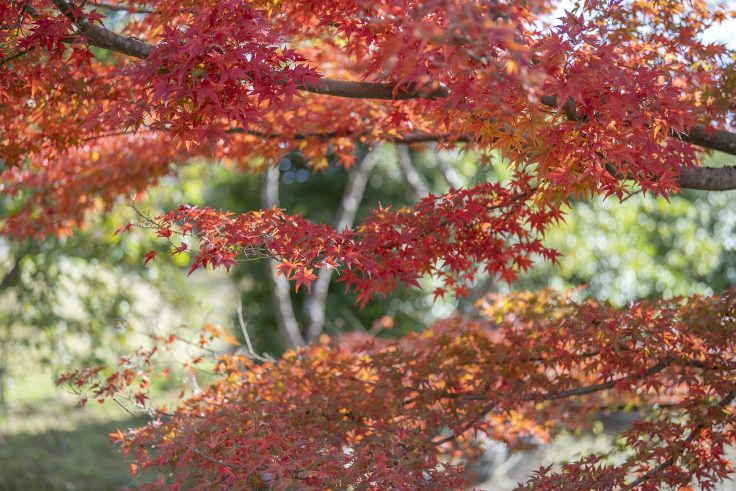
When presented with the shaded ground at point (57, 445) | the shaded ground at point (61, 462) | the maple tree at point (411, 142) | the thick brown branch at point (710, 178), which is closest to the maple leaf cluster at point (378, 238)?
the maple tree at point (411, 142)

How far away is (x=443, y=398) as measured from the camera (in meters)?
2.89

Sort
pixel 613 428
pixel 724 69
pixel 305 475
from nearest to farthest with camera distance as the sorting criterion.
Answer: pixel 305 475, pixel 724 69, pixel 613 428

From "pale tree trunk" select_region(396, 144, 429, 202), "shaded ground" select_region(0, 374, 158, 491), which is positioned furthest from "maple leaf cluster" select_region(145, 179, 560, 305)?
"pale tree trunk" select_region(396, 144, 429, 202)

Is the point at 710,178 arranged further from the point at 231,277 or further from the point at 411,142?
the point at 231,277

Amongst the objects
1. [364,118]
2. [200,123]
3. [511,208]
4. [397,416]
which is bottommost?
[397,416]

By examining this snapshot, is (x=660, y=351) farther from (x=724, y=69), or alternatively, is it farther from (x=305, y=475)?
(x=305, y=475)

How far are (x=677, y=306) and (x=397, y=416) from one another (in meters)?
1.12

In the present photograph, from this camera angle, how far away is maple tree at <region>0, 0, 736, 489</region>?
195 centimetres

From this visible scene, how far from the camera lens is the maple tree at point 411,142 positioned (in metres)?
1.95

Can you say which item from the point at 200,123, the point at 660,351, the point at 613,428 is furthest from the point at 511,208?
the point at 613,428

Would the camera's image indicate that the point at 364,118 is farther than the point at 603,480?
Yes

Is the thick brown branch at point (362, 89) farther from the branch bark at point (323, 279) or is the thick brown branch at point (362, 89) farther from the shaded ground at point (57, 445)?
the branch bark at point (323, 279)

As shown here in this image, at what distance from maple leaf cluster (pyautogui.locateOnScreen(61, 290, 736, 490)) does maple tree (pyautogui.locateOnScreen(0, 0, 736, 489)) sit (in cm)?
1

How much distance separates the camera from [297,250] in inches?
86.1
